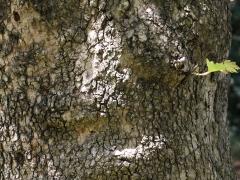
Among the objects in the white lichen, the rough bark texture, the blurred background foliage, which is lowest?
the white lichen

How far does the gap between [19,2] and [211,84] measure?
629 mm

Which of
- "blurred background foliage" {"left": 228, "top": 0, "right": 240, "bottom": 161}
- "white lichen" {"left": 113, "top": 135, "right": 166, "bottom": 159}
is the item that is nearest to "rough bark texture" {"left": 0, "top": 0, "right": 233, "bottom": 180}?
"white lichen" {"left": 113, "top": 135, "right": 166, "bottom": 159}

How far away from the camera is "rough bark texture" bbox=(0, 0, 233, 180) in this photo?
161cm

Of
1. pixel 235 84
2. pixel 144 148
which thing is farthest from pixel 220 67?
pixel 235 84

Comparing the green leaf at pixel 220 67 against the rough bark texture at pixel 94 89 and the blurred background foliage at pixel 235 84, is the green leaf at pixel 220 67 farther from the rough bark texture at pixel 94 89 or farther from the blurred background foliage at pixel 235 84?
the blurred background foliage at pixel 235 84

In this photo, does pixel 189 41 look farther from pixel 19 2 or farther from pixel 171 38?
pixel 19 2

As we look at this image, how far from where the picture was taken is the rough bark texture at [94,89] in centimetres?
161

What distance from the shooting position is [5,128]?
167cm

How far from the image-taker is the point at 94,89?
5.27 feet

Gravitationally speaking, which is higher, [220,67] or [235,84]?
[235,84]

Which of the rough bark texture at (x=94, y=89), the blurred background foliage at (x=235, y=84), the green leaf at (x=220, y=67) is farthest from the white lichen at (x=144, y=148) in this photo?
the blurred background foliage at (x=235, y=84)

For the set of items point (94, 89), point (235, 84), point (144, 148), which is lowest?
point (144, 148)

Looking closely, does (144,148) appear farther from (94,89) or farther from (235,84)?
(235,84)

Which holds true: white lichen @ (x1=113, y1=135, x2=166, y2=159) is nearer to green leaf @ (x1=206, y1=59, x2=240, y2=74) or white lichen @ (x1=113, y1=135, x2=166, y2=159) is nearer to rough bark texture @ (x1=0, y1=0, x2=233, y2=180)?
rough bark texture @ (x1=0, y1=0, x2=233, y2=180)
